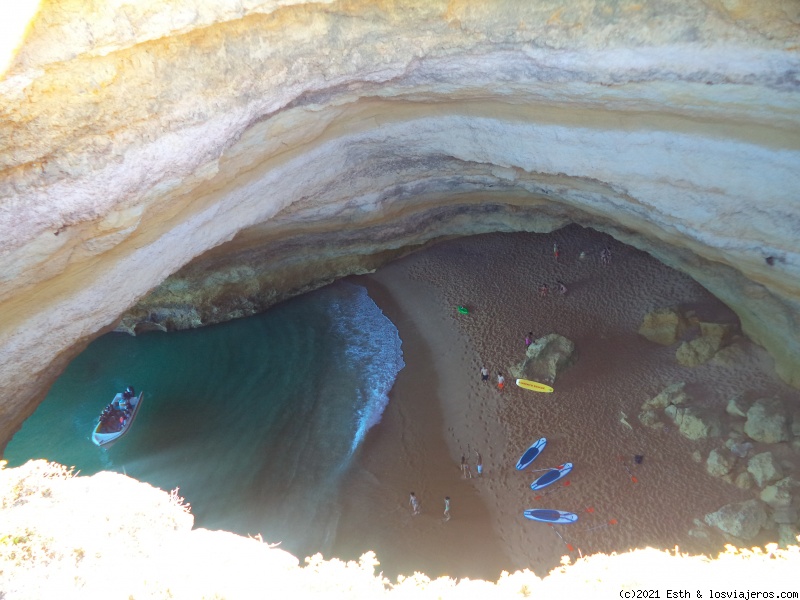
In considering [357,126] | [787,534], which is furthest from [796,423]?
[357,126]

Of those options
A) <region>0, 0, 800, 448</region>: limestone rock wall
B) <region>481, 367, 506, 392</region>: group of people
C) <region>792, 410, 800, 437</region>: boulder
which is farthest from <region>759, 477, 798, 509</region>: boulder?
<region>481, 367, 506, 392</region>: group of people

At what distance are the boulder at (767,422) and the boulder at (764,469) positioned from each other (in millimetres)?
378

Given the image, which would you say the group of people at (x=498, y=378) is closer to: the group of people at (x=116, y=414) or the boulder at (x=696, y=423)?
the boulder at (x=696, y=423)

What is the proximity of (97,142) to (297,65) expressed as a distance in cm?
273

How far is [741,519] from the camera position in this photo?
28.4 feet

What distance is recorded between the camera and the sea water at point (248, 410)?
10.8 meters

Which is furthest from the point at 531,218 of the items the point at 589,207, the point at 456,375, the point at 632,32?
the point at 632,32

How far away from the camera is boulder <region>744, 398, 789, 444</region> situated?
9.42 metres

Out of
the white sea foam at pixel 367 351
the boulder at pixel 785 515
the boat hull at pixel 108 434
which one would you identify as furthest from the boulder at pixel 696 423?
the boat hull at pixel 108 434

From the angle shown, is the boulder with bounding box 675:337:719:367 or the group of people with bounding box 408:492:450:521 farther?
the boulder with bounding box 675:337:719:367

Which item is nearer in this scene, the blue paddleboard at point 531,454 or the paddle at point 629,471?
the paddle at point 629,471

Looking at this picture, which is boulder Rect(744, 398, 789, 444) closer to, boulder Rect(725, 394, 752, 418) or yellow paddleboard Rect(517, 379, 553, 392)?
boulder Rect(725, 394, 752, 418)

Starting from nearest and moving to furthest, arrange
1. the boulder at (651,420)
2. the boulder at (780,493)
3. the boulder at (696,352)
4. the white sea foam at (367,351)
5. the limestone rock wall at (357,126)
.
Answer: the limestone rock wall at (357,126) < the boulder at (780,493) < the boulder at (651,420) < the boulder at (696,352) < the white sea foam at (367,351)

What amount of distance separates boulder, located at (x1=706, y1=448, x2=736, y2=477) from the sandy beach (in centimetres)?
13
